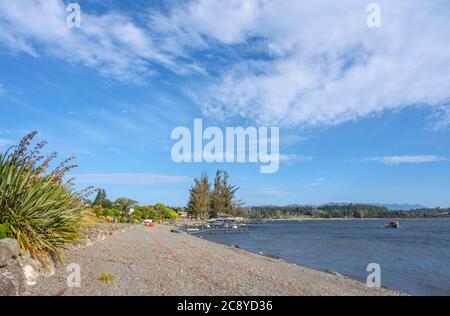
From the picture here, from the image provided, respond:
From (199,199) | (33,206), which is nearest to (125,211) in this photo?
(199,199)

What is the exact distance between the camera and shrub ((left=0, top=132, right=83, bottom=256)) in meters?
8.65

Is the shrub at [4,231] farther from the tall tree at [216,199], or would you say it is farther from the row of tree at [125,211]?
the tall tree at [216,199]

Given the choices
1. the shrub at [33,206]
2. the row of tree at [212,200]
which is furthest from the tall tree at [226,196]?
the shrub at [33,206]

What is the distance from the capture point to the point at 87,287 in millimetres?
7793

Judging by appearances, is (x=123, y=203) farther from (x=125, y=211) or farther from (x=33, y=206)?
(x=33, y=206)

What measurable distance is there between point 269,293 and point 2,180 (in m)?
7.18

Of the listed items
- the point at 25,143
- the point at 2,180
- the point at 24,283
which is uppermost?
the point at 25,143

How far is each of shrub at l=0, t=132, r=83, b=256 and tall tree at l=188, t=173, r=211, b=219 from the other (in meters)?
83.1

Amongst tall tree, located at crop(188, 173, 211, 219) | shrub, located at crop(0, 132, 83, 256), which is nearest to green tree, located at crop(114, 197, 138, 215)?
tall tree, located at crop(188, 173, 211, 219)

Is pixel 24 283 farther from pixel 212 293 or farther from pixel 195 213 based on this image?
pixel 195 213

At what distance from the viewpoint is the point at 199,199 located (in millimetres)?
93125

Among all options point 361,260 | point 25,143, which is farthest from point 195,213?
point 25,143

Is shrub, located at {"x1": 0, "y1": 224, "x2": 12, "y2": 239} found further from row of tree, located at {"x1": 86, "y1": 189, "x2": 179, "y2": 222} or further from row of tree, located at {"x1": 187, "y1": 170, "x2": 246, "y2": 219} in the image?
row of tree, located at {"x1": 187, "y1": 170, "x2": 246, "y2": 219}

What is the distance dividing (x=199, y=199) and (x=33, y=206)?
84448 mm
